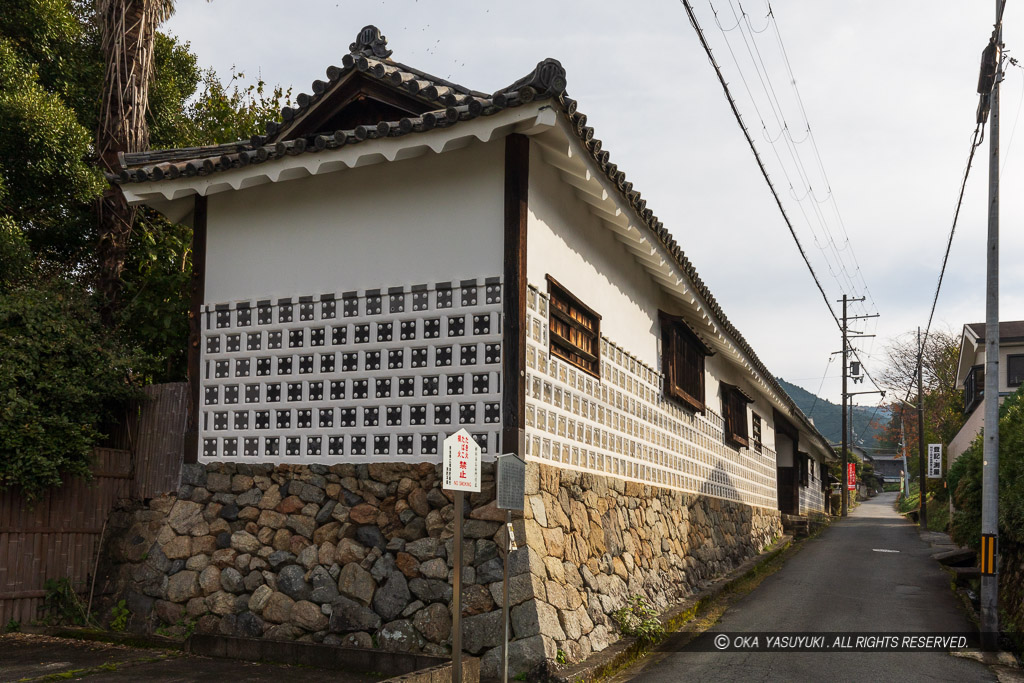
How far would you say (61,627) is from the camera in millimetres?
9547

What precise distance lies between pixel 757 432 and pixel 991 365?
1206cm

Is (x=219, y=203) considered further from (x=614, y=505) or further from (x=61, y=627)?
(x=614, y=505)

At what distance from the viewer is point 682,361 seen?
15305 mm

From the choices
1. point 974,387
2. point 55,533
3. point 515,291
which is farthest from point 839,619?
point 974,387

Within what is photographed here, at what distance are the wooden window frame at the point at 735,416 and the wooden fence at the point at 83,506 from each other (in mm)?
12353

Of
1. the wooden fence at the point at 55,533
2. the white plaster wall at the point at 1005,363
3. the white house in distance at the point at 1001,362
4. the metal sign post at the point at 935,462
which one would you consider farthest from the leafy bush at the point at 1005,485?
the metal sign post at the point at 935,462

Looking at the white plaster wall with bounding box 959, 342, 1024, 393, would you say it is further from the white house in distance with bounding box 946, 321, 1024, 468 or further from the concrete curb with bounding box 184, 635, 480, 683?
the concrete curb with bounding box 184, 635, 480, 683

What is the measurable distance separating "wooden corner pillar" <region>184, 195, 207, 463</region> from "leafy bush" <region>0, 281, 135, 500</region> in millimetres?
996

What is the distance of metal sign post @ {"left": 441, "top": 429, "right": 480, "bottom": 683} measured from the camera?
678 centimetres

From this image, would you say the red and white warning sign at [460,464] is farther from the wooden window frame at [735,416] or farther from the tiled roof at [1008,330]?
the tiled roof at [1008,330]

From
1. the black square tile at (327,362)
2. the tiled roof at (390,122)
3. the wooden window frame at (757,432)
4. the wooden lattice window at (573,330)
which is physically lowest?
the wooden window frame at (757,432)

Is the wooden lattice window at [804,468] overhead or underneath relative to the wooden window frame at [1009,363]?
underneath

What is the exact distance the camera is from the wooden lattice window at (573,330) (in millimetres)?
9633

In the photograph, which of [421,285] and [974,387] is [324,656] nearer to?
[421,285]
